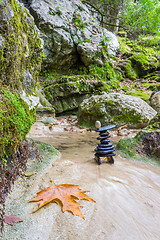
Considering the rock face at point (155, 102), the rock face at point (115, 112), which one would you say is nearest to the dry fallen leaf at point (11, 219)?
the rock face at point (115, 112)

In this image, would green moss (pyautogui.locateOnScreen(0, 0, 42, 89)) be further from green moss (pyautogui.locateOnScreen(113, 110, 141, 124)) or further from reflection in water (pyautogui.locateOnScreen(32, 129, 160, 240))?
green moss (pyautogui.locateOnScreen(113, 110, 141, 124))

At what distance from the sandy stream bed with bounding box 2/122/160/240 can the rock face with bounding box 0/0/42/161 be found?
1.52ft

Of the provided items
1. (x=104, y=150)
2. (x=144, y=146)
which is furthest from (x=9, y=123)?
(x=144, y=146)

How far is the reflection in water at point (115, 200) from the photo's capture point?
3.46 ft

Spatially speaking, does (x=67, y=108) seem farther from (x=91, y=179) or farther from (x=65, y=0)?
(x=65, y=0)

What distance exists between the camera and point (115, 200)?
1426 mm

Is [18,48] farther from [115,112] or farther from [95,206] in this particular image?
[115,112]

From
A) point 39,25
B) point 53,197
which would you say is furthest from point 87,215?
point 39,25

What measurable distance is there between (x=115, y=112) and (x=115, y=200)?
176 inches

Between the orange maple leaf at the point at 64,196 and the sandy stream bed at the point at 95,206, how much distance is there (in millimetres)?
41

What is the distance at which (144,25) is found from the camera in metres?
5.92

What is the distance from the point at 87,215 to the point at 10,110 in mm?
1174

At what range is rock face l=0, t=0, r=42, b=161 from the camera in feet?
4.96

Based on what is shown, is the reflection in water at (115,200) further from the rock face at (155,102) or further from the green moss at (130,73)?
the green moss at (130,73)
